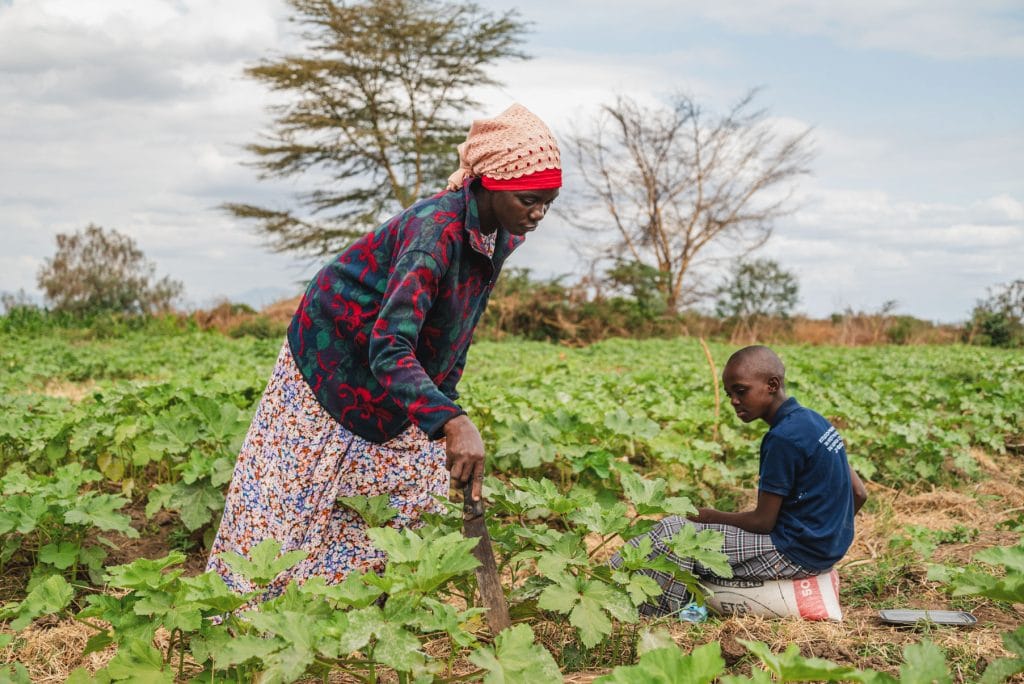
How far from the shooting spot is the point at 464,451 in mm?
2000

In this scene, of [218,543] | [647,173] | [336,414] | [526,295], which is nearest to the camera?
[336,414]

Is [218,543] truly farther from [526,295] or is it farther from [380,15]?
[380,15]

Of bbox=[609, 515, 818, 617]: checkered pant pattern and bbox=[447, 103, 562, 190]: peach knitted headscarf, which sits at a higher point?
bbox=[447, 103, 562, 190]: peach knitted headscarf

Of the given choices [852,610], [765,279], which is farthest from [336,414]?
[765,279]

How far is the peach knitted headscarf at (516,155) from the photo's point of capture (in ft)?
7.22

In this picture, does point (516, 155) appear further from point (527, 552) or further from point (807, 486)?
point (807, 486)

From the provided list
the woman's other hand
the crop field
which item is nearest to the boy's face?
the crop field

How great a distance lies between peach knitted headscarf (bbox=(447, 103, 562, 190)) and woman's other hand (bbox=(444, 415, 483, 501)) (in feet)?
2.13

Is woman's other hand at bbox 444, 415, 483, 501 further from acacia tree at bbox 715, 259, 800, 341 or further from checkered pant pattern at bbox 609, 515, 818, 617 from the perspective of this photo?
acacia tree at bbox 715, 259, 800, 341

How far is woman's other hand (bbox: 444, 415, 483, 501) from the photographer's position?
2004 mm

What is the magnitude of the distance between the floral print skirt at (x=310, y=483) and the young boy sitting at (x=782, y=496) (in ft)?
2.48

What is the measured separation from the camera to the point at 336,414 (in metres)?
2.63

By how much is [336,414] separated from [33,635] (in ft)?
4.51

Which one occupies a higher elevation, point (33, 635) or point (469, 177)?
point (469, 177)
